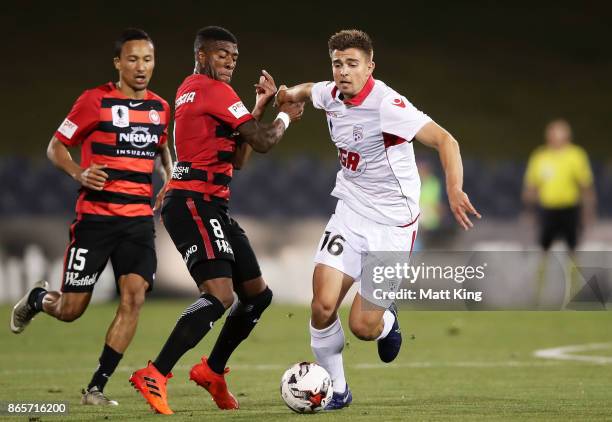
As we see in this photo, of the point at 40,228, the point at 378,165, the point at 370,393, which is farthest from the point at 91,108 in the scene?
the point at 40,228

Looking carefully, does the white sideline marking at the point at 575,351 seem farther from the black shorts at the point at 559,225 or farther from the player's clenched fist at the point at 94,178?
the player's clenched fist at the point at 94,178

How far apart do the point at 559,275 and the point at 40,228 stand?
21.8 feet

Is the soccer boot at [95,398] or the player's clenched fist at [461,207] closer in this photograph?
the player's clenched fist at [461,207]

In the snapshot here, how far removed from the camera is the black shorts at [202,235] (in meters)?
6.84

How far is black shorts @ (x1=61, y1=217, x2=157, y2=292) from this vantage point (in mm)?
7367

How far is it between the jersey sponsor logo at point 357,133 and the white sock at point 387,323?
1209 mm

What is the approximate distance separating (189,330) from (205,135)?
3.88ft

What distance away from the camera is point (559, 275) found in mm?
14852

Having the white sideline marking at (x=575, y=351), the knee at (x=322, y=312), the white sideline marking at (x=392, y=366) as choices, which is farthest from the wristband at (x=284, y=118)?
the white sideline marking at (x=575, y=351)

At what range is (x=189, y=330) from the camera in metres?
6.66

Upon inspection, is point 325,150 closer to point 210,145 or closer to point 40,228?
point 40,228

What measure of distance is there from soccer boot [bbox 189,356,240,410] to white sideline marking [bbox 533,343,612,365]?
3785mm

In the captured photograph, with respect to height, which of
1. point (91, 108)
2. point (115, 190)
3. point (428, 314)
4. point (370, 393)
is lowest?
point (428, 314)

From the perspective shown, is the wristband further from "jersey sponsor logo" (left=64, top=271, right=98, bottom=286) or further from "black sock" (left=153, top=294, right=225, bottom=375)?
"jersey sponsor logo" (left=64, top=271, right=98, bottom=286)
